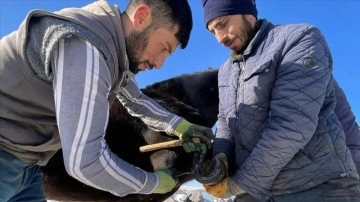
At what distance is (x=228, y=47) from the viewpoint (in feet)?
8.95

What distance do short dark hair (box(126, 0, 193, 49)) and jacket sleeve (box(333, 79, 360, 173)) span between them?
124 centimetres

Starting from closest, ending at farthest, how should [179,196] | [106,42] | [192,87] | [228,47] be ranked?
[106,42], [228,47], [192,87], [179,196]

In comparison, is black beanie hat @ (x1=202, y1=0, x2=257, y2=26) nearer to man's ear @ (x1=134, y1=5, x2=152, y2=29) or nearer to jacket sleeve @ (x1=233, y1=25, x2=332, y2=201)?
jacket sleeve @ (x1=233, y1=25, x2=332, y2=201)

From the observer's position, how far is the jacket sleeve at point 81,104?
1881 millimetres

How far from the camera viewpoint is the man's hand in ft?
8.19

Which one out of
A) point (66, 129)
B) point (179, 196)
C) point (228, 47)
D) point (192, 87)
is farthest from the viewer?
point (179, 196)

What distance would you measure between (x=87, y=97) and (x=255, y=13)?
1375 mm

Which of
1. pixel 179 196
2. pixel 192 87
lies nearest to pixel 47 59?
pixel 192 87

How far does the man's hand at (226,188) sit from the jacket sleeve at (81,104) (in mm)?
819

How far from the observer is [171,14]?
2.30 metres

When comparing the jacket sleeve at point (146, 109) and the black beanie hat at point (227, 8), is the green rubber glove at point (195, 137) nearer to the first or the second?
the jacket sleeve at point (146, 109)

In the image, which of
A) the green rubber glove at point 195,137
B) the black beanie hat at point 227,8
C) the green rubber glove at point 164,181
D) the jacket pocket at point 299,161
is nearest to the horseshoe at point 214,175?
the green rubber glove at point 164,181

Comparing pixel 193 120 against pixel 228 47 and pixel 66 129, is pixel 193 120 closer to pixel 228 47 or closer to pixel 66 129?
pixel 228 47

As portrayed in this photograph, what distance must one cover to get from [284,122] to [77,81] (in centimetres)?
106
